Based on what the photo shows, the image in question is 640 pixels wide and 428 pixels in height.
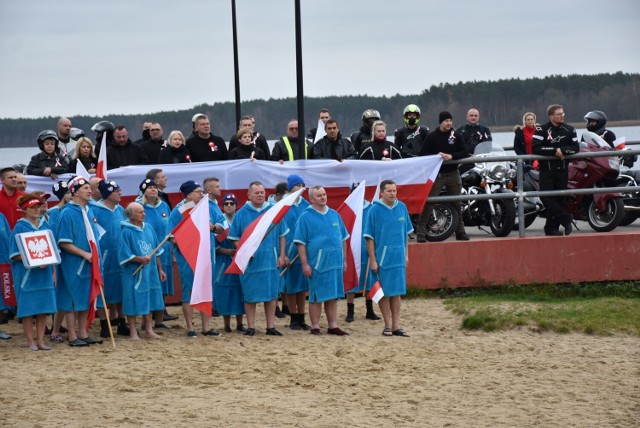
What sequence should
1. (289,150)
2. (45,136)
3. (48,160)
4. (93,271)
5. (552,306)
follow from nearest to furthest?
1. (93,271)
2. (552,306)
3. (45,136)
4. (48,160)
5. (289,150)

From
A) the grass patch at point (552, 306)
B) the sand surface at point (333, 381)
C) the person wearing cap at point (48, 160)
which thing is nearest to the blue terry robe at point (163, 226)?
the sand surface at point (333, 381)

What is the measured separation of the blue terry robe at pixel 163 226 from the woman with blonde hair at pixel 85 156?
4.79 ft

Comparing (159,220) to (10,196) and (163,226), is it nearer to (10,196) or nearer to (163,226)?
(163,226)

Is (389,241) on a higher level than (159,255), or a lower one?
higher

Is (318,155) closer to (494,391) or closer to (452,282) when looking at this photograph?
(452,282)

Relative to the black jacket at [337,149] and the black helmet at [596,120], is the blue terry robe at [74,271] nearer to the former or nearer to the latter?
the black jacket at [337,149]

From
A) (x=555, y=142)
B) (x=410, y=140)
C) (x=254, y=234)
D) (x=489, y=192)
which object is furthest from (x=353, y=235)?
(x=555, y=142)

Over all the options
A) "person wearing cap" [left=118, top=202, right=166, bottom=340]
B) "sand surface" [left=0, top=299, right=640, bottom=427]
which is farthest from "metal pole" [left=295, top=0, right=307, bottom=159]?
"person wearing cap" [left=118, top=202, right=166, bottom=340]

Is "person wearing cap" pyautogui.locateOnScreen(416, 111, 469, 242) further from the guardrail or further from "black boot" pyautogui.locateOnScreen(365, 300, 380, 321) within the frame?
"black boot" pyautogui.locateOnScreen(365, 300, 380, 321)

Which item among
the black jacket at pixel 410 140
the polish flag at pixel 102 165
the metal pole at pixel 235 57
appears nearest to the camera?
the polish flag at pixel 102 165

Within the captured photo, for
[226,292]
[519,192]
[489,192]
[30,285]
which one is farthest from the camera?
[489,192]

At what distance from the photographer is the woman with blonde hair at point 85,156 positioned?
15133 millimetres

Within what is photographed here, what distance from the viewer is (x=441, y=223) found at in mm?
16125

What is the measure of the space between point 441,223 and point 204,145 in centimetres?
342
